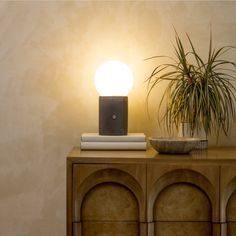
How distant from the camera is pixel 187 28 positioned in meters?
2.22

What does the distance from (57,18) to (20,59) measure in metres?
0.25

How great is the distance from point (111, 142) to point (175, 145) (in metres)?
0.27

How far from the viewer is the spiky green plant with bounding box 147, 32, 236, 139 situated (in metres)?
1.98

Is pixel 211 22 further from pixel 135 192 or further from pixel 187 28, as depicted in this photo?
pixel 135 192

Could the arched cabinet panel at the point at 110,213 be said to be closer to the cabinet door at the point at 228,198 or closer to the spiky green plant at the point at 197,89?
the cabinet door at the point at 228,198

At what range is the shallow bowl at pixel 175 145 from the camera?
72.5 inches

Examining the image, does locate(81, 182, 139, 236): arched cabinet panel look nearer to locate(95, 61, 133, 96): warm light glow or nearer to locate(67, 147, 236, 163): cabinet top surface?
locate(67, 147, 236, 163): cabinet top surface

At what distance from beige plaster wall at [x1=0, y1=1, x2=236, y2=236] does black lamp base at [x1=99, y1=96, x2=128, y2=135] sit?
0.81ft

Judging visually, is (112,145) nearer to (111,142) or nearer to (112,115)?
(111,142)

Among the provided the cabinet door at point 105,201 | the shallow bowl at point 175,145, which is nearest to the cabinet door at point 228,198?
the shallow bowl at point 175,145

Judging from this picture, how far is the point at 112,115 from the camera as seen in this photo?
200cm

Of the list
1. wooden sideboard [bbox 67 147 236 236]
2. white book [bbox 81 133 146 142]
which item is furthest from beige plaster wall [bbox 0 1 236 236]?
wooden sideboard [bbox 67 147 236 236]

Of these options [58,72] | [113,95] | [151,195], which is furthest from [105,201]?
[58,72]

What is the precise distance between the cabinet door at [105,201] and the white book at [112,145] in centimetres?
20
